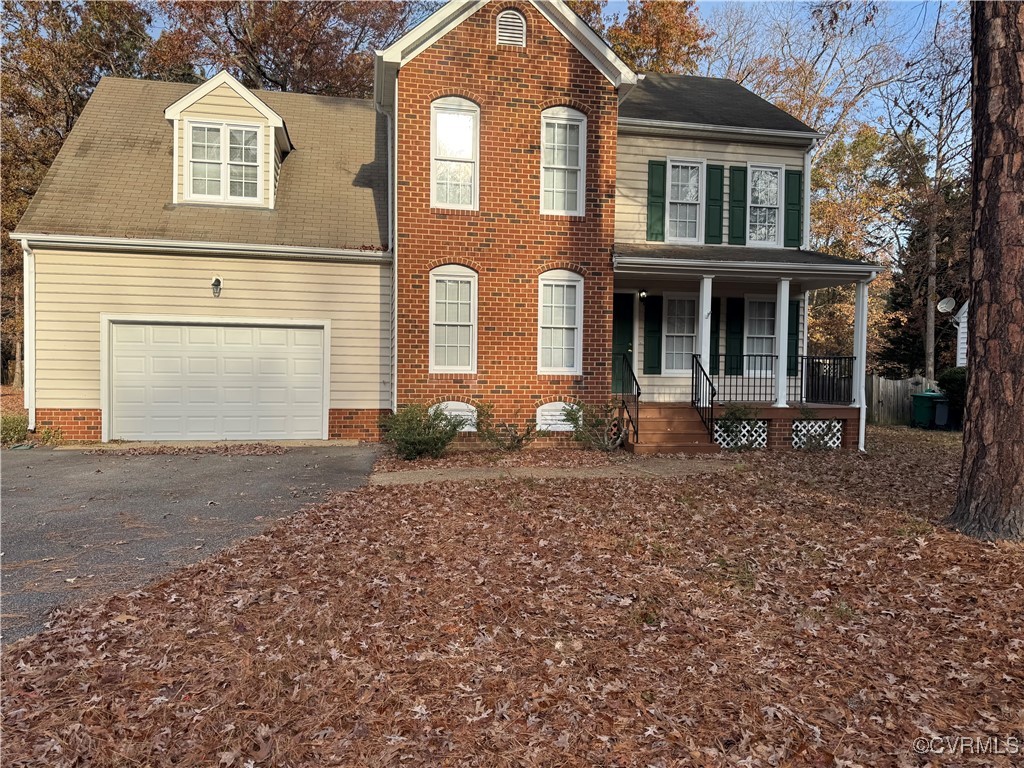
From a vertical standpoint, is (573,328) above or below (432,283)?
below

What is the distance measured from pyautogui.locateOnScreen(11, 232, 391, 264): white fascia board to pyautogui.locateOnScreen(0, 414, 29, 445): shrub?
314cm

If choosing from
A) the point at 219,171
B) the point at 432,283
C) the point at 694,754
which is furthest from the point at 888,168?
the point at 694,754

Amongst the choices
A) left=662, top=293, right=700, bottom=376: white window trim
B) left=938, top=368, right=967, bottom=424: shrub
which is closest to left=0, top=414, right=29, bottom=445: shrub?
left=662, top=293, right=700, bottom=376: white window trim

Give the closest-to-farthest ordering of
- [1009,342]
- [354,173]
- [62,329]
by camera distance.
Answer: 1. [1009,342]
2. [62,329]
3. [354,173]

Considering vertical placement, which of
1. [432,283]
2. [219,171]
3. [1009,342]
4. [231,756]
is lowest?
[231,756]

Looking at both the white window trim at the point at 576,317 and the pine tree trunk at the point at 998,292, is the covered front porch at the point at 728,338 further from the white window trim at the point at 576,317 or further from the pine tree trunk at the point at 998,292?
the pine tree trunk at the point at 998,292

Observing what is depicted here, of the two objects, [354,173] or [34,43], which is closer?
[354,173]

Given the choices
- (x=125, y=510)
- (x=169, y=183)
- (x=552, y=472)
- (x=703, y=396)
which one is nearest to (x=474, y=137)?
(x=552, y=472)

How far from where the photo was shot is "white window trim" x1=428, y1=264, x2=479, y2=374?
36.2 feet

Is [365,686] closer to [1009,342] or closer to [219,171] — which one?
[1009,342]

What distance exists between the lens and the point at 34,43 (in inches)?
728

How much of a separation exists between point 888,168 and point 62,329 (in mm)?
28483

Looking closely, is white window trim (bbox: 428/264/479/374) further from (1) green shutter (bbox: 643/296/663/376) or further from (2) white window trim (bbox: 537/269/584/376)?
(1) green shutter (bbox: 643/296/663/376)

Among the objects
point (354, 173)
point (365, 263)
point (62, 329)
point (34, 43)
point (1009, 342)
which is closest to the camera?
point (1009, 342)
